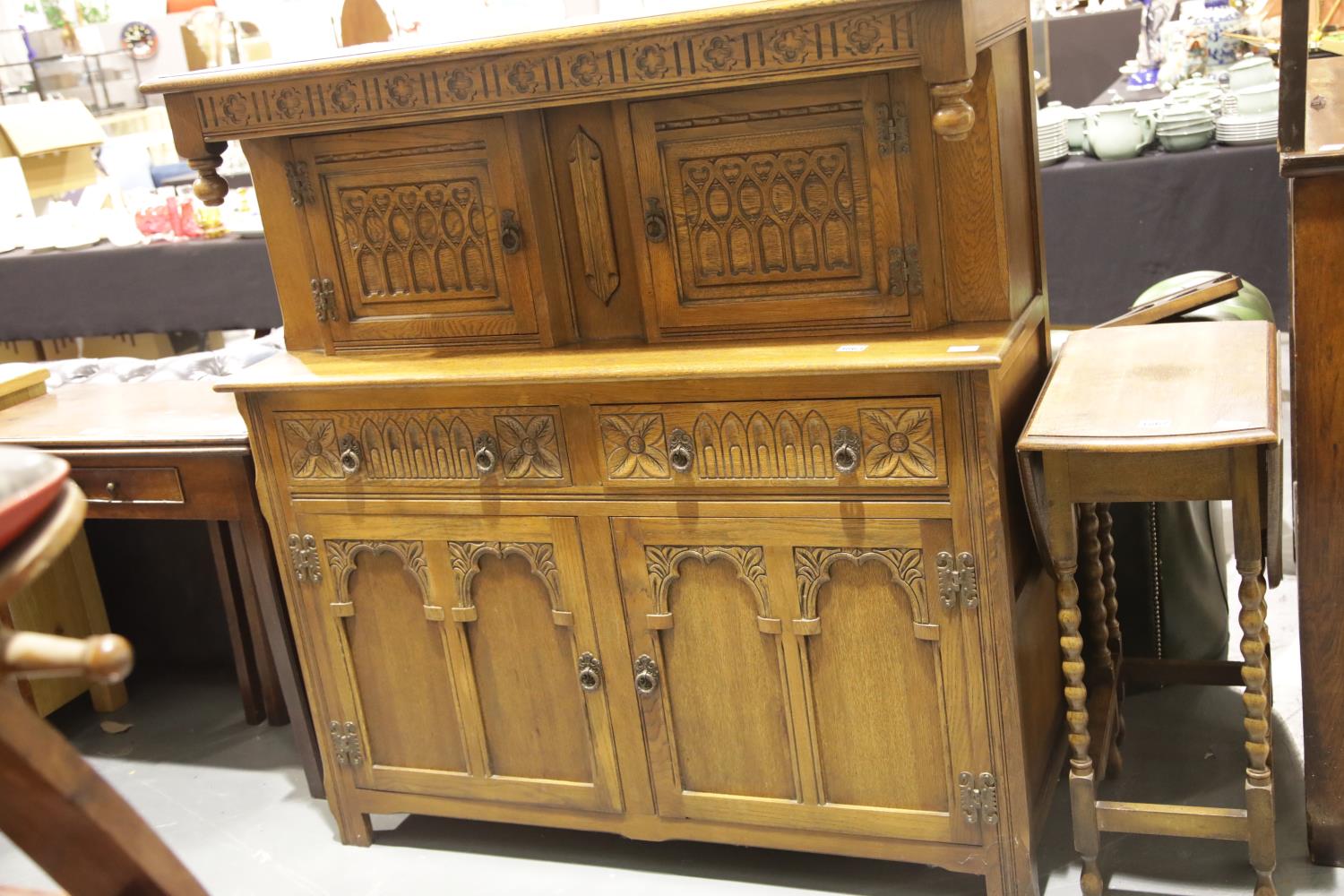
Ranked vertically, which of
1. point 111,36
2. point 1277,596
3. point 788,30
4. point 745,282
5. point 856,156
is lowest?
point 1277,596

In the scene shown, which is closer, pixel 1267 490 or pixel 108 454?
pixel 1267 490

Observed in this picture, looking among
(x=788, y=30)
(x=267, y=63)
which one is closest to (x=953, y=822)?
(x=788, y=30)

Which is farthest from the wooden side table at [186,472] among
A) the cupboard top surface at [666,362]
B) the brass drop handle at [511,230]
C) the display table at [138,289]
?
the display table at [138,289]

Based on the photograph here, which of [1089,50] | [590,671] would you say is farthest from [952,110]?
[1089,50]

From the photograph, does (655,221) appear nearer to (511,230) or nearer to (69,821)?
(511,230)

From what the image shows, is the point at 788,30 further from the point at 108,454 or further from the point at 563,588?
the point at 108,454

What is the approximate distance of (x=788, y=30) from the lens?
222cm

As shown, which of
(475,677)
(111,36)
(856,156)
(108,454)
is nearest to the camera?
(856,156)

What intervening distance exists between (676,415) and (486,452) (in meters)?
0.40

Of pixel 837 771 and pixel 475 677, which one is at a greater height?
pixel 475 677

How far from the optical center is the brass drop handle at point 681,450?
249cm

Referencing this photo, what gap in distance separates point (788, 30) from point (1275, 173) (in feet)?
9.44

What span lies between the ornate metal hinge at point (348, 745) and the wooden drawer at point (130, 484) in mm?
641

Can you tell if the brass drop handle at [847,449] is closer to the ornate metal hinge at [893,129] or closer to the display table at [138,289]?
the ornate metal hinge at [893,129]
